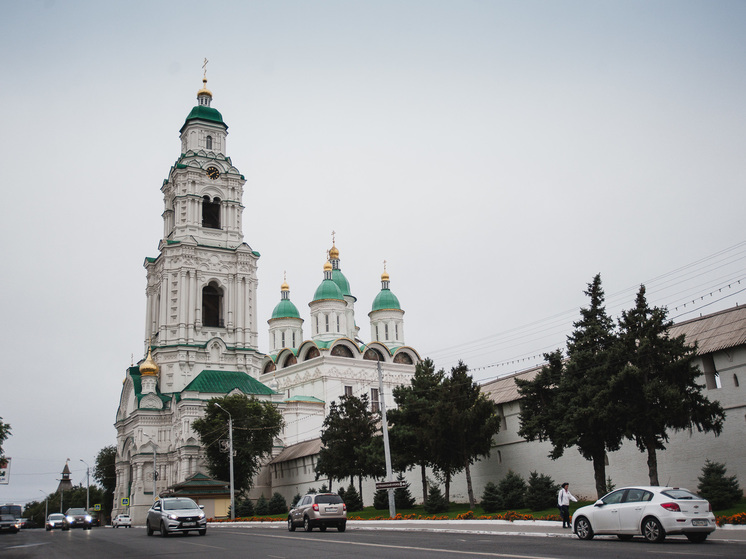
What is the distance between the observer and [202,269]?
71.1m

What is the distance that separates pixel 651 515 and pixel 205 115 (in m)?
69.9

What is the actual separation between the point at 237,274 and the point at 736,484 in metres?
55.3

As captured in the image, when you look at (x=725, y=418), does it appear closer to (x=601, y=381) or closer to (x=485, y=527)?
(x=601, y=381)

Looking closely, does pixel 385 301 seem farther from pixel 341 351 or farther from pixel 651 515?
pixel 651 515

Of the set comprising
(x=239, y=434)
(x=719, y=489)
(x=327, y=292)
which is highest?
(x=327, y=292)

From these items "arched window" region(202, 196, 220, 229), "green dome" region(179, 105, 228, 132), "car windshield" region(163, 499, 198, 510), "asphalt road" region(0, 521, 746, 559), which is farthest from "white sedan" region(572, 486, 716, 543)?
"green dome" region(179, 105, 228, 132)

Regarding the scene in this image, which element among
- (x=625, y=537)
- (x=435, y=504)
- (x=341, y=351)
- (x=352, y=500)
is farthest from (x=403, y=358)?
(x=625, y=537)

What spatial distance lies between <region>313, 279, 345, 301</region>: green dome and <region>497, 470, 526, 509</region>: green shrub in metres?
54.7

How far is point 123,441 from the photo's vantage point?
227 feet


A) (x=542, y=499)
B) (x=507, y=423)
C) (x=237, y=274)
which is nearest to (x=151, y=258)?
(x=237, y=274)

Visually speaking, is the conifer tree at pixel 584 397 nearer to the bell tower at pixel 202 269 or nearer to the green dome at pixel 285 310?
the bell tower at pixel 202 269

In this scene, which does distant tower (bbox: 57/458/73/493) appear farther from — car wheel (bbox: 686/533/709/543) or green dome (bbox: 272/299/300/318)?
car wheel (bbox: 686/533/709/543)

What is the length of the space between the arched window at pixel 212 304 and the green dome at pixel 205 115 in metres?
18.3

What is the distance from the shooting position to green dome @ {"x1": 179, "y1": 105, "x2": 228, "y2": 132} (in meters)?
76.7
